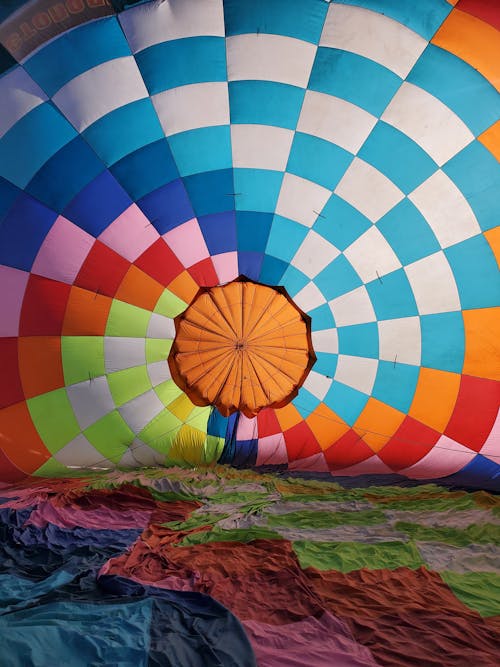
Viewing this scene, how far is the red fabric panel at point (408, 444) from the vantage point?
143 inches

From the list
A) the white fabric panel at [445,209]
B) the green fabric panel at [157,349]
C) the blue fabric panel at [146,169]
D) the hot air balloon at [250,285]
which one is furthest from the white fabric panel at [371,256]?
the green fabric panel at [157,349]

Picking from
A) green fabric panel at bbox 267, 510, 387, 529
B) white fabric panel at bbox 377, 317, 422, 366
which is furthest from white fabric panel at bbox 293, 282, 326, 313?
green fabric panel at bbox 267, 510, 387, 529

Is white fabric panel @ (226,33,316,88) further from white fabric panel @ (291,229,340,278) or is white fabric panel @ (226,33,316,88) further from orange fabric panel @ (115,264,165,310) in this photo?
orange fabric panel @ (115,264,165,310)

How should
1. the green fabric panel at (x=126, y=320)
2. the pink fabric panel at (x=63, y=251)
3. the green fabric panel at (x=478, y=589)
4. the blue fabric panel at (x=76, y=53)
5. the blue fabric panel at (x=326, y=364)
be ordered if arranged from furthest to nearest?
the blue fabric panel at (x=326, y=364) → the green fabric panel at (x=126, y=320) → the pink fabric panel at (x=63, y=251) → the blue fabric panel at (x=76, y=53) → the green fabric panel at (x=478, y=589)

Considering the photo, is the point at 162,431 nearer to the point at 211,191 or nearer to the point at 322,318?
the point at 322,318

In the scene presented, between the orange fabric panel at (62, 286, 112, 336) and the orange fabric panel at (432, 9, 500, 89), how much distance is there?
97.3 inches

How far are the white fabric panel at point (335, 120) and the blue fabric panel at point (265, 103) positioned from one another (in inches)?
2.2

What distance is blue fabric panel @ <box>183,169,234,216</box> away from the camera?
Result: 3.31 meters

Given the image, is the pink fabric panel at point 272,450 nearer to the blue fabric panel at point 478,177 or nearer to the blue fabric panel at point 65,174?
the blue fabric panel at point 478,177

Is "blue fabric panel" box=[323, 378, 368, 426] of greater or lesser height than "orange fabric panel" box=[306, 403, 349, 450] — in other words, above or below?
above

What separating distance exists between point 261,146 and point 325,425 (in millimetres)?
1970

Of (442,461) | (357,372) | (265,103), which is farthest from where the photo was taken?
(357,372)

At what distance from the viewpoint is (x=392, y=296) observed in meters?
3.51

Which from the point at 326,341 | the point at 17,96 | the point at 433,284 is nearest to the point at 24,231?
the point at 17,96
